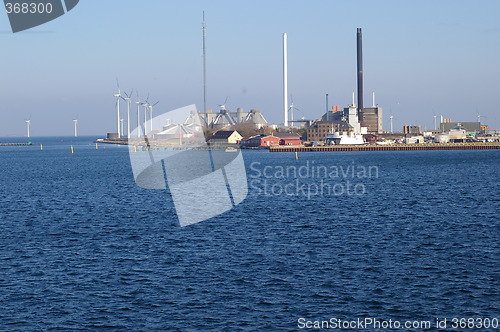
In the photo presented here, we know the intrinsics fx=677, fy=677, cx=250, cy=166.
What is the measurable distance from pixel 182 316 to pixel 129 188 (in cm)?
6463

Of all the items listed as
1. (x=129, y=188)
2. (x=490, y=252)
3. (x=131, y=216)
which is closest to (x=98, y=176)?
(x=129, y=188)

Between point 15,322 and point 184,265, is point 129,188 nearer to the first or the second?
point 184,265

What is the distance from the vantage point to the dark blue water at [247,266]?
26.4 m

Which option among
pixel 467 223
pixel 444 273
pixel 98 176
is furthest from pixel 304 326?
pixel 98 176

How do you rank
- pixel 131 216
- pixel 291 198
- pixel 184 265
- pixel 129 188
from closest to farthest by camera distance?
pixel 184 265, pixel 131 216, pixel 291 198, pixel 129 188

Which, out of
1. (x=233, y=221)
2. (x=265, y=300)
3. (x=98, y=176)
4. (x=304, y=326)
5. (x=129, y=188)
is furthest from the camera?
(x=98, y=176)

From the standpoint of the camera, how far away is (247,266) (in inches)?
1352

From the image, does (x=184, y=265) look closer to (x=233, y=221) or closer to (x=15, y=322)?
(x=15, y=322)

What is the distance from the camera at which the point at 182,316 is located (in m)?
→ 26.1

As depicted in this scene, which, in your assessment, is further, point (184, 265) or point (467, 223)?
point (467, 223)

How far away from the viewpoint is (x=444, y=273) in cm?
3219

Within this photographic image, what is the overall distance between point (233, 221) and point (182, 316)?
86.4 ft

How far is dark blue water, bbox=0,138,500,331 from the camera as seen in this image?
2641 centimetres

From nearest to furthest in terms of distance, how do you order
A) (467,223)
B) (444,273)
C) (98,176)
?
(444,273) < (467,223) < (98,176)
